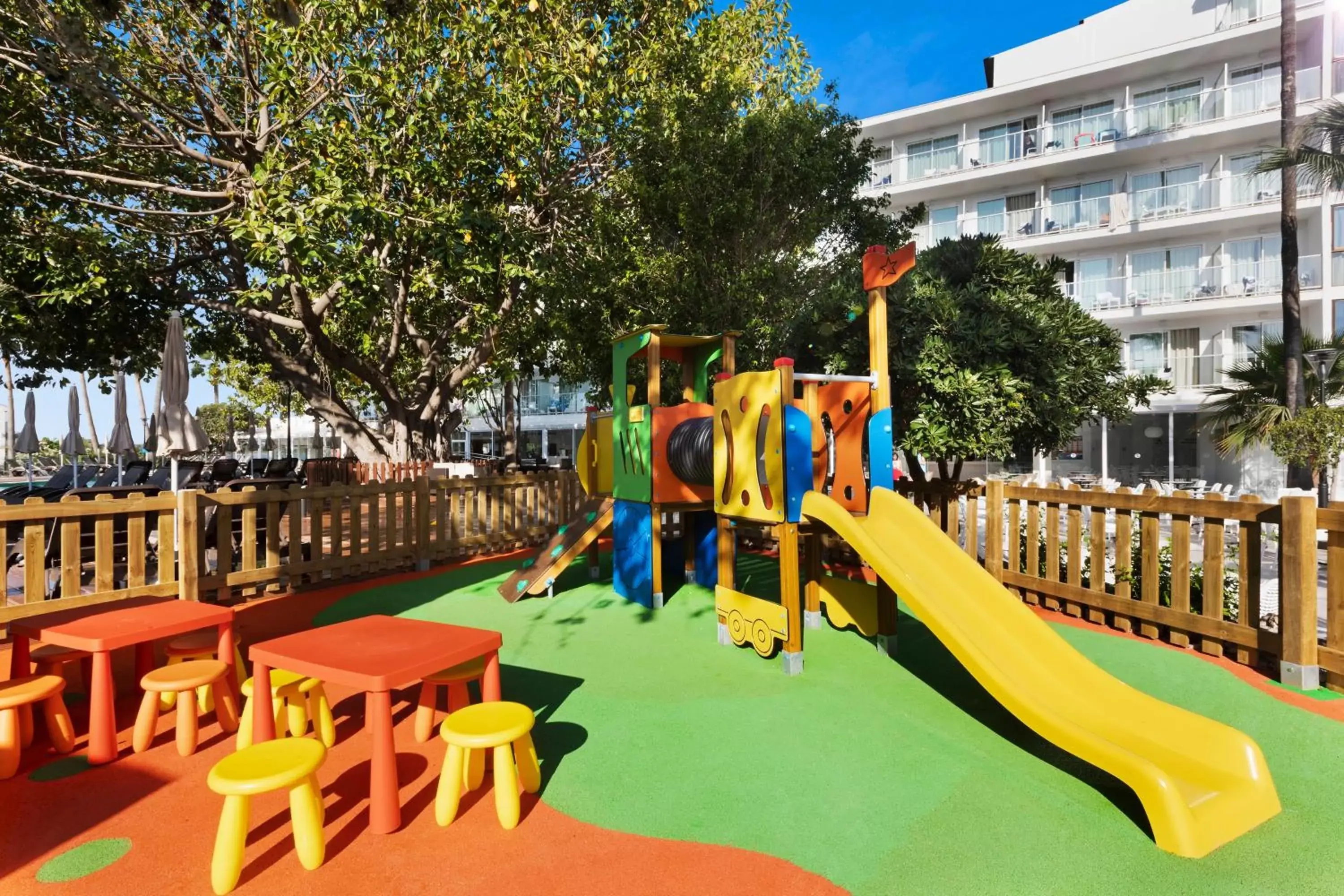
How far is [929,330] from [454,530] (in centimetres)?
713

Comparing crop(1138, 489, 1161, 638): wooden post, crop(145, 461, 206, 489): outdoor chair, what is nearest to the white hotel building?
crop(1138, 489, 1161, 638): wooden post

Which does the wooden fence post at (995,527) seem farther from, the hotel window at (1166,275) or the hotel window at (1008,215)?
the hotel window at (1008,215)

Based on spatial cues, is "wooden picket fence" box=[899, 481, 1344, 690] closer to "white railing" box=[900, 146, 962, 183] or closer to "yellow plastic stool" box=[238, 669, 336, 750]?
"yellow plastic stool" box=[238, 669, 336, 750]

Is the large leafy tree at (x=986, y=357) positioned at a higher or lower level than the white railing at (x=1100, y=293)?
lower

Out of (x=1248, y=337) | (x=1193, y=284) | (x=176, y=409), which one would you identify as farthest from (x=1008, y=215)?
(x=176, y=409)

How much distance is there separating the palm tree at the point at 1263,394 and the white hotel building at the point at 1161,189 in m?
4.82

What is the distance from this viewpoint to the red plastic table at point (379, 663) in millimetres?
3008

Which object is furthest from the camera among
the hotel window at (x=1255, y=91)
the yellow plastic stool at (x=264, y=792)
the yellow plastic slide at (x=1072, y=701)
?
the hotel window at (x=1255, y=91)

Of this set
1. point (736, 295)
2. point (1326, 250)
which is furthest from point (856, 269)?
point (1326, 250)

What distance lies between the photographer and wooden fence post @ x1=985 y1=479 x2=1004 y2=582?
7.09m

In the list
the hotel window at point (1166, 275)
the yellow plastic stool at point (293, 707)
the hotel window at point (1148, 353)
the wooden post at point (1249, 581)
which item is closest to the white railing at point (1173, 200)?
the hotel window at point (1166, 275)

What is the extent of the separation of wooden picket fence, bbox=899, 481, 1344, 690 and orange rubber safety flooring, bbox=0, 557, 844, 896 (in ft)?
13.9

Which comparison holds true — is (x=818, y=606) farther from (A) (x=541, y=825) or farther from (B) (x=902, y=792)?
(A) (x=541, y=825)

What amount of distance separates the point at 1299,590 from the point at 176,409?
11.1 meters
